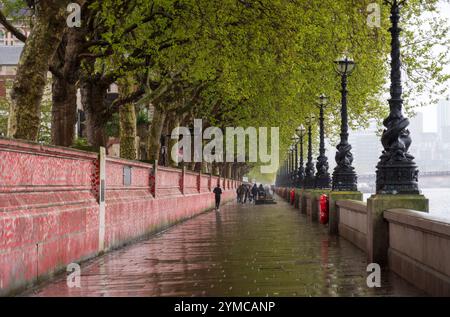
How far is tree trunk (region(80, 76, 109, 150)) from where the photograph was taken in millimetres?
25750

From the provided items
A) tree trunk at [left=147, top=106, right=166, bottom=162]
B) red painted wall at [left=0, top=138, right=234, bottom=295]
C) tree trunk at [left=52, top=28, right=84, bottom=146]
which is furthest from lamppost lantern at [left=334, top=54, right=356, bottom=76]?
tree trunk at [left=147, top=106, right=166, bottom=162]

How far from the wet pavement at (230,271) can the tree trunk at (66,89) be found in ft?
17.6

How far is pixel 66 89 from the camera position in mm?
21500

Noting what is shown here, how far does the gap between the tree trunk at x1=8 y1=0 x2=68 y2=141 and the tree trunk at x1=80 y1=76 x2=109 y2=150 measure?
938 cm

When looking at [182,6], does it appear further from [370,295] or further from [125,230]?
[370,295]

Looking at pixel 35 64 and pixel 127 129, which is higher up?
pixel 35 64

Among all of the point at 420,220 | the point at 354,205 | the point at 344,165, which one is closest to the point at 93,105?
the point at 344,165

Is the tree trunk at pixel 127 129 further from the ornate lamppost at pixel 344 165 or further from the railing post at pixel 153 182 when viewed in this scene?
the ornate lamppost at pixel 344 165

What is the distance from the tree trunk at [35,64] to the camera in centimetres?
1597

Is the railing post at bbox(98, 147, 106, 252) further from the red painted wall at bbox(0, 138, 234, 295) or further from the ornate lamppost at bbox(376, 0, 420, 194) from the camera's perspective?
the ornate lamppost at bbox(376, 0, 420, 194)

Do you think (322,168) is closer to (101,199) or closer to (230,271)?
(101,199)

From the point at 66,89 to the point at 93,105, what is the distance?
4.49 m

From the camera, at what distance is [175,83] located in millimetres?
34250
